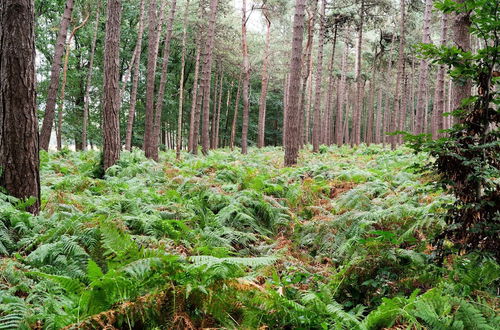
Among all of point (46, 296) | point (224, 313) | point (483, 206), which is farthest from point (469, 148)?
point (46, 296)

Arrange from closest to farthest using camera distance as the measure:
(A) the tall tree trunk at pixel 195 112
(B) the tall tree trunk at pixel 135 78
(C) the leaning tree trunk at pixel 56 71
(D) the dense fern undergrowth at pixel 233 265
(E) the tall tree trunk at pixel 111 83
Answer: (D) the dense fern undergrowth at pixel 233 265, (E) the tall tree trunk at pixel 111 83, (C) the leaning tree trunk at pixel 56 71, (A) the tall tree trunk at pixel 195 112, (B) the tall tree trunk at pixel 135 78

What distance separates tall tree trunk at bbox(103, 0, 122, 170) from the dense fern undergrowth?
246 centimetres

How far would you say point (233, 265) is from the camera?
255 cm

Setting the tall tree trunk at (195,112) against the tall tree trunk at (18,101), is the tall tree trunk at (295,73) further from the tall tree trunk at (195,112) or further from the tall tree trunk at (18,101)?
the tall tree trunk at (18,101)

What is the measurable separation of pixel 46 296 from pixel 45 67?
26277mm

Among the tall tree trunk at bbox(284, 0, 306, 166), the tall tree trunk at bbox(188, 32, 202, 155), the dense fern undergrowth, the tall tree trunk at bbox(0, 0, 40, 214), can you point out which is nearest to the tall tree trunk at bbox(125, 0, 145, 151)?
the tall tree trunk at bbox(188, 32, 202, 155)

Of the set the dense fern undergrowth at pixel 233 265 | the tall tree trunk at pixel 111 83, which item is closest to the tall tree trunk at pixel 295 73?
the dense fern undergrowth at pixel 233 265

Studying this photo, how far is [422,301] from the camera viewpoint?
2486 millimetres

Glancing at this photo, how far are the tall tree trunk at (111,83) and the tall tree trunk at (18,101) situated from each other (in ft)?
14.3

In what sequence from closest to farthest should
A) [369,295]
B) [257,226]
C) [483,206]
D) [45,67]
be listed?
[483,206] < [369,295] < [257,226] < [45,67]

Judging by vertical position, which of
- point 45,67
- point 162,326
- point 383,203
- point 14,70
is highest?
point 45,67

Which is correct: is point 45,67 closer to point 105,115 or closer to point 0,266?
point 105,115

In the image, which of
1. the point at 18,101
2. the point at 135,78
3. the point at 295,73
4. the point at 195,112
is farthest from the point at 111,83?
the point at 135,78

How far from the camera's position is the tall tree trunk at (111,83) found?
8836mm
